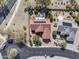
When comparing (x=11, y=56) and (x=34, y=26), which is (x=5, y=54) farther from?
(x=34, y=26)

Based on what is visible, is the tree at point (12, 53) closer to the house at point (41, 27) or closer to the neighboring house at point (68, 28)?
the house at point (41, 27)

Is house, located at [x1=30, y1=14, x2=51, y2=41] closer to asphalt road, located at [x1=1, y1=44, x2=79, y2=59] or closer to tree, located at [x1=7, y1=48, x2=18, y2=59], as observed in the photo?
asphalt road, located at [x1=1, y1=44, x2=79, y2=59]

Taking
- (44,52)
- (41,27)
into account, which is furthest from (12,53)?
(41,27)

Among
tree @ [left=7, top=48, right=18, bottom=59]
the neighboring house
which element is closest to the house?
the neighboring house

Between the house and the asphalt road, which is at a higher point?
the house

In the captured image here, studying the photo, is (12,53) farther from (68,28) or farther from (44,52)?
(68,28)

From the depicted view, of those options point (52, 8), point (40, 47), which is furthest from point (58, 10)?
point (40, 47)
